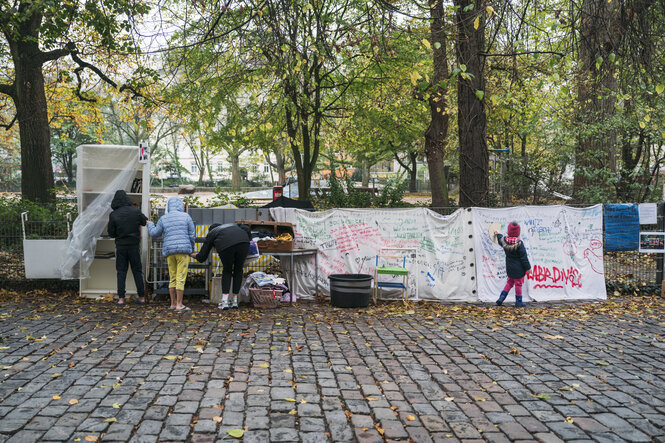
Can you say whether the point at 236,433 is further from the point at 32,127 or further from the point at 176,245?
the point at 32,127

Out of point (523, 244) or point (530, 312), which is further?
point (523, 244)

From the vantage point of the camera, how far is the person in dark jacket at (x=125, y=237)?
923cm

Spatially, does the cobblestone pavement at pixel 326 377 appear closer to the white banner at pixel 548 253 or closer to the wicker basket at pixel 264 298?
the wicker basket at pixel 264 298

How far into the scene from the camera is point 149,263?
1008 cm

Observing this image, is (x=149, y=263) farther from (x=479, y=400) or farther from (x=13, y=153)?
(x=13, y=153)

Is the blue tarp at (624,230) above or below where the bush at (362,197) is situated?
below

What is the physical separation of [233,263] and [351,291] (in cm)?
213

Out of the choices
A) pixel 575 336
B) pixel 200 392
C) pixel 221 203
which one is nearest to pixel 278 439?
pixel 200 392

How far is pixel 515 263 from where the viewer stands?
31.9 feet

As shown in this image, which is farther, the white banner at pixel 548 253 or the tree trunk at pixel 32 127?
the tree trunk at pixel 32 127

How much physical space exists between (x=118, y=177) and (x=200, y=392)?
6.64 m

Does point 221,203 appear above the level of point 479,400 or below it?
above

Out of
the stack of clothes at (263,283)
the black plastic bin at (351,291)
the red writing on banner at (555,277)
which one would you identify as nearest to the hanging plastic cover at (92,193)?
the stack of clothes at (263,283)

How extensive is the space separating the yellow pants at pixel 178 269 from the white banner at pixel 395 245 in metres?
2.30
